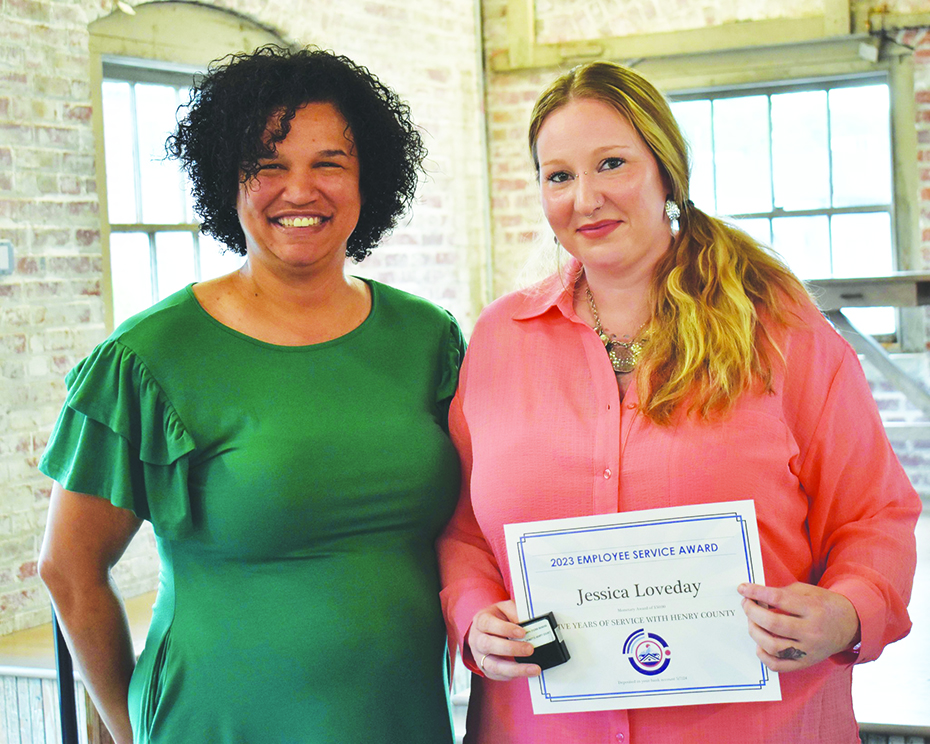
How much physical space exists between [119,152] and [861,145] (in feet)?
13.5

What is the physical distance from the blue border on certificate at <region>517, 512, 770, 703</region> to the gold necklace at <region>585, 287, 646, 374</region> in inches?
10.6

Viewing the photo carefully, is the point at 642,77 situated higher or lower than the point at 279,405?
higher

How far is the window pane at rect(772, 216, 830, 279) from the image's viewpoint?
624cm

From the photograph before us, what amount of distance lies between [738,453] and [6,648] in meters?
3.04

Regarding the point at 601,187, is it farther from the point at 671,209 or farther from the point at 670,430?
the point at 670,430

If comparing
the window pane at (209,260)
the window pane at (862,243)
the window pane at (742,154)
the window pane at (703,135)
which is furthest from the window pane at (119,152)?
the window pane at (862,243)

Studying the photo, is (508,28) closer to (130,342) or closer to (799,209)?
(799,209)

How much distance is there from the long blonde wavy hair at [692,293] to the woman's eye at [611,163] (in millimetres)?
54

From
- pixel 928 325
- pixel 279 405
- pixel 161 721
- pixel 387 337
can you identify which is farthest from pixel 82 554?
pixel 928 325

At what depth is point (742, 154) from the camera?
6.36 m

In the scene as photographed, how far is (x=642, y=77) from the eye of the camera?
5.40 feet

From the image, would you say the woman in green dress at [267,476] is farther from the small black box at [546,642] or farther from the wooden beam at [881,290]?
the wooden beam at [881,290]

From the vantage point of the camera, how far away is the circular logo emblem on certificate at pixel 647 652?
4.74 ft

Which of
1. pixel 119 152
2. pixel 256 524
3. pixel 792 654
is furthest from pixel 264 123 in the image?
pixel 119 152
